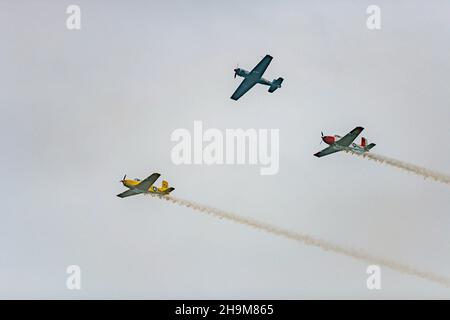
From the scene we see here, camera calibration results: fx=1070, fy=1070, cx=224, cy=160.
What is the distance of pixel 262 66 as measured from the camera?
122250mm

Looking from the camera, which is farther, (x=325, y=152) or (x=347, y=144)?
(x=325, y=152)

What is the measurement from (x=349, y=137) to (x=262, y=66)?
43.7 feet

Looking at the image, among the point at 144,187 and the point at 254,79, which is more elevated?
the point at 254,79

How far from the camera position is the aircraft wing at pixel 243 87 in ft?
411

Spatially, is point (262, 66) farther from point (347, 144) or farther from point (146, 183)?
point (146, 183)

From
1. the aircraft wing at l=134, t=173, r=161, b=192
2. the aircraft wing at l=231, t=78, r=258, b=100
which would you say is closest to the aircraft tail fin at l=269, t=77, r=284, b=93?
the aircraft wing at l=231, t=78, r=258, b=100

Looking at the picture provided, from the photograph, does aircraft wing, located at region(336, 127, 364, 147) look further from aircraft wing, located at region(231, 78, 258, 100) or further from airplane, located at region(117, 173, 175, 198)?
airplane, located at region(117, 173, 175, 198)

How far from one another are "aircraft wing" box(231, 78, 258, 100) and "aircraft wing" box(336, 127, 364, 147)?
13563mm

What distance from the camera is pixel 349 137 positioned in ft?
386

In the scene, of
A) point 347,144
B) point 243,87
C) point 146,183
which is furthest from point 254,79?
point 146,183

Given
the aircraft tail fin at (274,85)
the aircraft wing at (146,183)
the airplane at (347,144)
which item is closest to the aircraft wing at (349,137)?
the airplane at (347,144)

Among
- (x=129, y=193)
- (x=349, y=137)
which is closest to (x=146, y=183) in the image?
(x=129, y=193)
